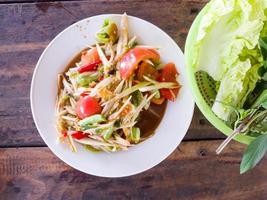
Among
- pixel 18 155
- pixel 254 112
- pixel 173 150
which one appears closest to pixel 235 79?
pixel 254 112

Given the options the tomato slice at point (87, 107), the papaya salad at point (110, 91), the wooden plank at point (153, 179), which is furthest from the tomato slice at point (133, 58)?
the wooden plank at point (153, 179)

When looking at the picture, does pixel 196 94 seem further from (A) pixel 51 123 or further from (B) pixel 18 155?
(B) pixel 18 155

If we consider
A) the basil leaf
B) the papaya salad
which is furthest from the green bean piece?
the basil leaf

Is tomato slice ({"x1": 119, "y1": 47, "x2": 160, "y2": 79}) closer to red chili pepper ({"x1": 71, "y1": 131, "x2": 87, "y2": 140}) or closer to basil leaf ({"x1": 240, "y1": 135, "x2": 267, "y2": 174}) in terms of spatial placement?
red chili pepper ({"x1": 71, "y1": 131, "x2": 87, "y2": 140})

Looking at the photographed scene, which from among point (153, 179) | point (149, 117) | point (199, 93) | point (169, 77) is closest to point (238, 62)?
point (199, 93)

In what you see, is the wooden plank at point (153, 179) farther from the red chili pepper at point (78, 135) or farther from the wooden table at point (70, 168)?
the red chili pepper at point (78, 135)

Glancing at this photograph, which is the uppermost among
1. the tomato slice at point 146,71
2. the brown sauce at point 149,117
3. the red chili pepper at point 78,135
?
the tomato slice at point 146,71

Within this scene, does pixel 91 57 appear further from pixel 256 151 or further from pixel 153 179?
pixel 256 151
